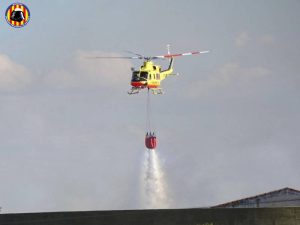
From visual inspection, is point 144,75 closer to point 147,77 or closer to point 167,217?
point 147,77

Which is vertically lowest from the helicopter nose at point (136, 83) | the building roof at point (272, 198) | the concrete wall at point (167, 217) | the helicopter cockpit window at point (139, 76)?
the concrete wall at point (167, 217)

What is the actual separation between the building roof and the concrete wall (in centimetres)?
2549

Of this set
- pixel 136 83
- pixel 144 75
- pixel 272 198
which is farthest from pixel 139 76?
pixel 272 198

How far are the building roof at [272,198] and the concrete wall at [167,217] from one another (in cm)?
2549

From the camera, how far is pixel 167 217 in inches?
1315

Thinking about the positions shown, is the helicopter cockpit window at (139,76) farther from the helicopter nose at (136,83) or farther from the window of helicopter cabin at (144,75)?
the helicopter nose at (136,83)

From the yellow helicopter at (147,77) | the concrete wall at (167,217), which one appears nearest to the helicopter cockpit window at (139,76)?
the yellow helicopter at (147,77)

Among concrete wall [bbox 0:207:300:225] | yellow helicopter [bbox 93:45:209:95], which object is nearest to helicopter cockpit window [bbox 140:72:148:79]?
yellow helicopter [bbox 93:45:209:95]

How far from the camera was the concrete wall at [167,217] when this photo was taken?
103ft

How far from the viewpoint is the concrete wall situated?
31352 millimetres

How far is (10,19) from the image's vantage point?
48031 mm

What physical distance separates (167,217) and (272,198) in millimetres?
32323

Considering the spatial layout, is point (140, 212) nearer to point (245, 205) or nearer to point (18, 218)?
point (18, 218)

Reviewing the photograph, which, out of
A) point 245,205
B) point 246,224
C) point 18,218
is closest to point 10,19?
point 18,218
